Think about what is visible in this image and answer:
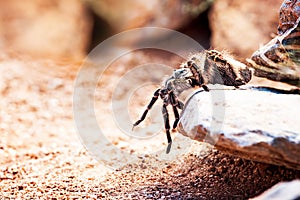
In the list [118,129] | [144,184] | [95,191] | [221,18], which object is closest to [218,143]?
[144,184]

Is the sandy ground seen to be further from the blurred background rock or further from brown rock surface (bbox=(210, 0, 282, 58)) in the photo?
brown rock surface (bbox=(210, 0, 282, 58))

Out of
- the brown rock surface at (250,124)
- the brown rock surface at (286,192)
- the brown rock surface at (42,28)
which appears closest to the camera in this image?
the brown rock surface at (286,192)


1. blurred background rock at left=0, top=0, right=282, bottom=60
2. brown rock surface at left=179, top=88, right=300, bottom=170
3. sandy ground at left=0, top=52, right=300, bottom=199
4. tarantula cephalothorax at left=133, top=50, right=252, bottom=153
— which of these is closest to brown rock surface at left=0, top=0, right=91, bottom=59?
blurred background rock at left=0, top=0, right=282, bottom=60

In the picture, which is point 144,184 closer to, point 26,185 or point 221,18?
point 26,185

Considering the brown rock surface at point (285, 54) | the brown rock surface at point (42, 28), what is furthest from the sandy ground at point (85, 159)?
the brown rock surface at point (285, 54)

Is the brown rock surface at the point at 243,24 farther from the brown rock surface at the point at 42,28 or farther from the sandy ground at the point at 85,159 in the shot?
the brown rock surface at the point at 42,28

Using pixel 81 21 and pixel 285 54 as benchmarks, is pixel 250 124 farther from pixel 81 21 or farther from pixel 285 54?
pixel 81 21

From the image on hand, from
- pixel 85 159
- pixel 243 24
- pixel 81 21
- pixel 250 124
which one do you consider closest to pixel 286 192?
pixel 250 124
